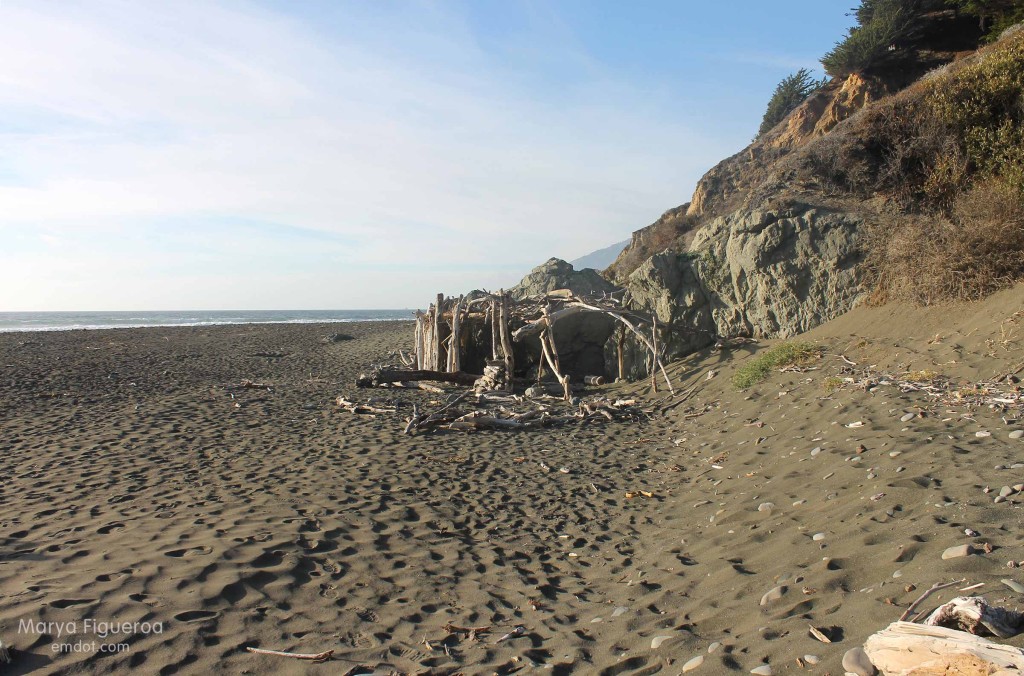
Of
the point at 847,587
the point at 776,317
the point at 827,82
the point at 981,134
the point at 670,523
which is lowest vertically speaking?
the point at 670,523

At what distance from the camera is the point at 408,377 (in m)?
12.8

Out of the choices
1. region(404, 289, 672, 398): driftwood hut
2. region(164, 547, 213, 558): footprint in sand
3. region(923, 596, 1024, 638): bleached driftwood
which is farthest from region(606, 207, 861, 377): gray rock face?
region(923, 596, 1024, 638): bleached driftwood

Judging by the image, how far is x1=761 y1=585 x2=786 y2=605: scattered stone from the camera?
3.35 metres

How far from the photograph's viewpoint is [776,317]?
36.9 feet

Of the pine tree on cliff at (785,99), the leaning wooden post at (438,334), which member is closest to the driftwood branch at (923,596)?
the leaning wooden post at (438,334)

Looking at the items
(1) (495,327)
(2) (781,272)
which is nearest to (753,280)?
(2) (781,272)

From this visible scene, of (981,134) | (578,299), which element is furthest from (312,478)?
(981,134)

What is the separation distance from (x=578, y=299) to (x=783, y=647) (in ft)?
34.4

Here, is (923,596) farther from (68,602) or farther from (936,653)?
(68,602)

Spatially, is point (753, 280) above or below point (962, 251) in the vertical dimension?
below

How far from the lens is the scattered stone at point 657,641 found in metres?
3.15

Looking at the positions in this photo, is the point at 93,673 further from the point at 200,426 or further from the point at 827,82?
the point at 827,82

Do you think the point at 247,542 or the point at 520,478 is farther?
the point at 520,478

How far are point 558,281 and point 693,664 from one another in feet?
56.3
